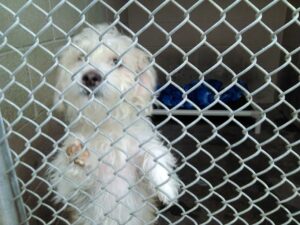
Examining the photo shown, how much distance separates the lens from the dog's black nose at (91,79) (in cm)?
137

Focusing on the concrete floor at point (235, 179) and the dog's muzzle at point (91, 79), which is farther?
the concrete floor at point (235, 179)

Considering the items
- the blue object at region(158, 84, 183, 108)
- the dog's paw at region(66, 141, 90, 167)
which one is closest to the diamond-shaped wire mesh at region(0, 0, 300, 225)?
the dog's paw at region(66, 141, 90, 167)

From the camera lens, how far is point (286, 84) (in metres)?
3.79

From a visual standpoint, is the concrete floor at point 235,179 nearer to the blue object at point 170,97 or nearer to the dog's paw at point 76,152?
the blue object at point 170,97

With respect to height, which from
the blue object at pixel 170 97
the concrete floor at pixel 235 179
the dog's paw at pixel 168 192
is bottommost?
the concrete floor at pixel 235 179

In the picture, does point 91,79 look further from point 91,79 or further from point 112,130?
point 112,130

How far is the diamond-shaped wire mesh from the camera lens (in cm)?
95

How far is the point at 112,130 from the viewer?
161 cm

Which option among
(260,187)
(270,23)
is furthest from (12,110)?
(270,23)

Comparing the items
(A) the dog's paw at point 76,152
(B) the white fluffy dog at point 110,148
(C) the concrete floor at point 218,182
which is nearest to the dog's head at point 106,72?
(B) the white fluffy dog at point 110,148

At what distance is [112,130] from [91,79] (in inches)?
13.3

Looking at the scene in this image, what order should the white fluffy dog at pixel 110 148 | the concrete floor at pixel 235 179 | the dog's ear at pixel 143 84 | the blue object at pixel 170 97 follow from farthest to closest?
the blue object at pixel 170 97, the concrete floor at pixel 235 179, the dog's ear at pixel 143 84, the white fluffy dog at pixel 110 148

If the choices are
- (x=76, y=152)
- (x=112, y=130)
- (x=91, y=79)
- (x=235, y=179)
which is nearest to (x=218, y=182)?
(x=235, y=179)

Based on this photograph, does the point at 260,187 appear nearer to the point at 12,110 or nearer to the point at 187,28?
the point at 12,110
